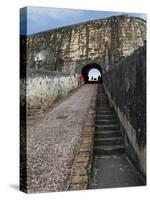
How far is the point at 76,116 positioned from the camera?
6.95 m

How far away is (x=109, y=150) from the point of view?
20.3ft

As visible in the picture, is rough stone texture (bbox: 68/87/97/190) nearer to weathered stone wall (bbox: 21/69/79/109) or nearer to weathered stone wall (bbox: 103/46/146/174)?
weathered stone wall (bbox: 103/46/146/174)

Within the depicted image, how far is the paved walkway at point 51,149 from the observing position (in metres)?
4.89

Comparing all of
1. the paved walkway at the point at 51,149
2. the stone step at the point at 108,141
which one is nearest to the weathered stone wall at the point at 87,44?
the paved walkway at the point at 51,149

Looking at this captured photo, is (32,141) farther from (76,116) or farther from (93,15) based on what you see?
(93,15)

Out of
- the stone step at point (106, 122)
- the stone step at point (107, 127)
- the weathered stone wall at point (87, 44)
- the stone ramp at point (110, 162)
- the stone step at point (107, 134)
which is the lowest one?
the stone ramp at point (110, 162)

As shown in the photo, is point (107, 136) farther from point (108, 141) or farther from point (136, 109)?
point (136, 109)

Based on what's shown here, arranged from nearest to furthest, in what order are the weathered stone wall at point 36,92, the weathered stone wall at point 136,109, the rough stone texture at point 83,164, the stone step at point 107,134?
the rough stone texture at point 83,164 < the weathered stone wall at point 36,92 < the weathered stone wall at point 136,109 < the stone step at point 107,134

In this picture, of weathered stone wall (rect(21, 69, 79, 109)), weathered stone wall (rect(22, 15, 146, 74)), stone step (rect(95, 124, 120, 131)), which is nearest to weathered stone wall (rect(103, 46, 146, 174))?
stone step (rect(95, 124, 120, 131))

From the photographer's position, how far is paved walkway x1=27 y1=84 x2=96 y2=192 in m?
4.89

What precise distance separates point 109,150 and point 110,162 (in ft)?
1.02

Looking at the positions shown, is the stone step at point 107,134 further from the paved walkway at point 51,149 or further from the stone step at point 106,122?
the stone step at point 106,122

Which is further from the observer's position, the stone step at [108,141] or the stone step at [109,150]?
the stone step at [108,141]

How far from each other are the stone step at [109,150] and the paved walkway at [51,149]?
388 millimetres
